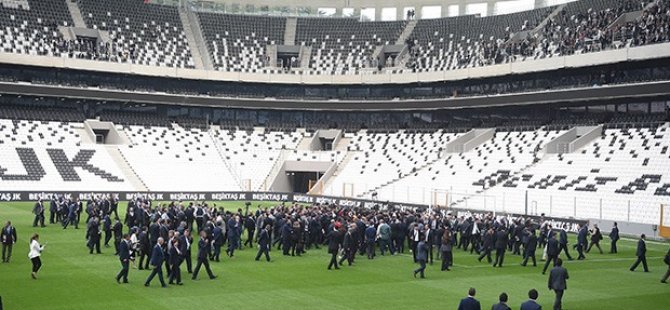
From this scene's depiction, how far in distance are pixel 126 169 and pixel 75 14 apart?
18.8 m

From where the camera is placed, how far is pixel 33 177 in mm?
56125

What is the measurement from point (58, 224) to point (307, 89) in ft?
134

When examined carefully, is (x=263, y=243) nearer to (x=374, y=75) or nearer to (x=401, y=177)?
(x=401, y=177)

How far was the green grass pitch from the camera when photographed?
1933cm

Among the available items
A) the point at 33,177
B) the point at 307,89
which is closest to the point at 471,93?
the point at 307,89

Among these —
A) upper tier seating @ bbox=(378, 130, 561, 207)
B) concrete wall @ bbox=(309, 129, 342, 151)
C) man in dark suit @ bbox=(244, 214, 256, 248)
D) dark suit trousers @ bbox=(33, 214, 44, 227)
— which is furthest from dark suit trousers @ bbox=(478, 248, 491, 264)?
concrete wall @ bbox=(309, 129, 342, 151)

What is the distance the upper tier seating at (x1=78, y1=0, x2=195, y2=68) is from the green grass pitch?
42.6 m

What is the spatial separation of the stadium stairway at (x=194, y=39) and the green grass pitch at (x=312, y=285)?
1781 inches

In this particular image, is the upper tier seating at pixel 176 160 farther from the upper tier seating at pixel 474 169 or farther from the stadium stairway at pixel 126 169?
the upper tier seating at pixel 474 169

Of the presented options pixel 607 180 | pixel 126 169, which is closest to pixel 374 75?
pixel 126 169

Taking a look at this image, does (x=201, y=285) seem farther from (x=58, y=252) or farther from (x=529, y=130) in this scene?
(x=529, y=130)

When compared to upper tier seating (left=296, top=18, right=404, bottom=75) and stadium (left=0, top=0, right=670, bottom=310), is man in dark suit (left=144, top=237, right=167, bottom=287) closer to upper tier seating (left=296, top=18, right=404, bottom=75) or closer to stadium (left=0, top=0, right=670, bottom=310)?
stadium (left=0, top=0, right=670, bottom=310)

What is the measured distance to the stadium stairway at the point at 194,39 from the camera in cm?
7300

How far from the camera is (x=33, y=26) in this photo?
217 ft
